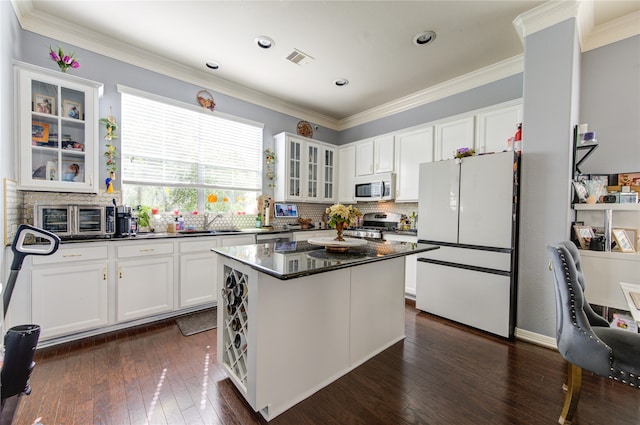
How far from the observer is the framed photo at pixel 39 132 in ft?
8.18

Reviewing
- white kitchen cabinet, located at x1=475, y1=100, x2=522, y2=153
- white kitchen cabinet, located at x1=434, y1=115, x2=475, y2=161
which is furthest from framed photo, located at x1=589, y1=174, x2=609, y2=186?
white kitchen cabinet, located at x1=434, y1=115, x2=475, y2=161

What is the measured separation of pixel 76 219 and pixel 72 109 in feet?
3.62

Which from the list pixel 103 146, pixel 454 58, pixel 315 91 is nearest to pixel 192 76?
pixel 103 146

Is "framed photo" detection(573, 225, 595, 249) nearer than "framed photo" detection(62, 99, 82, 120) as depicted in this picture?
Yes

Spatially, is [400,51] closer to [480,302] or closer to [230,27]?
[230,27]

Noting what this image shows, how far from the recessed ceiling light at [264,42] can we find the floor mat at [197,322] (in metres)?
3.10

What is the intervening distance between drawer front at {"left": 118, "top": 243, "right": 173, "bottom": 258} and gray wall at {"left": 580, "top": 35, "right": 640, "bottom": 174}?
450 cm

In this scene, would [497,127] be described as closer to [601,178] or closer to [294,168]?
[601,178]

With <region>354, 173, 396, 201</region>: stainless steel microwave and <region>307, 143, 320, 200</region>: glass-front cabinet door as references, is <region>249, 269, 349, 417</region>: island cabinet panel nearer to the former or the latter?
<region>354, 173, 396, 201</region>: stainless steel microwave

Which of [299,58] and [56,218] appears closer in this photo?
[56,218]

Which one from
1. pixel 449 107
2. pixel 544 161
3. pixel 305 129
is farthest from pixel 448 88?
pixel 305 129

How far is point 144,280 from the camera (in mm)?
2826

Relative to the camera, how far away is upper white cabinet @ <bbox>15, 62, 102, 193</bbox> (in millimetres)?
2412

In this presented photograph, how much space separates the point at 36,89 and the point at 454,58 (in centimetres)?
436
